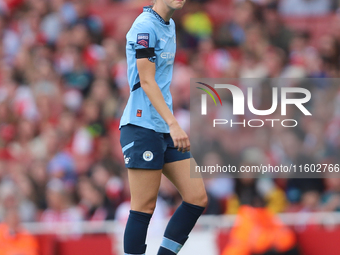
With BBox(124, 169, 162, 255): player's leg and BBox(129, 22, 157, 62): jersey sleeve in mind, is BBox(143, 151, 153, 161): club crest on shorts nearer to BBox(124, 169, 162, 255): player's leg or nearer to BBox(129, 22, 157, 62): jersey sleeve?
BBox(124, 169, 162, 255): player's leg

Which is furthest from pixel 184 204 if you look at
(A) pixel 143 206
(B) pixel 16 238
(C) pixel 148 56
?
(B) pixel 16 238

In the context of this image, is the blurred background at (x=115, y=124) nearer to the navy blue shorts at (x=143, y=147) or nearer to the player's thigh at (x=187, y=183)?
the player's thigh at (x=187, y=183)

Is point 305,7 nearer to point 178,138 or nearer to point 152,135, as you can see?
point 152,135

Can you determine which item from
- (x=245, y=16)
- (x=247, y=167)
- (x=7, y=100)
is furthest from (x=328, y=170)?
(x=7, y=100)

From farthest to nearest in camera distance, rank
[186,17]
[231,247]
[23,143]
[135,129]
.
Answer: [186,17] → [23,143] → [231,247] → [135,129]

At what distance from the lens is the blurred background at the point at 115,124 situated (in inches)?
285

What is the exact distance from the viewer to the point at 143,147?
378 cm

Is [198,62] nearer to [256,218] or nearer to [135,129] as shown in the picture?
[256,218]

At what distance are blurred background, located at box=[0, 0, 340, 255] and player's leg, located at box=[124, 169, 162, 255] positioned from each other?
3.35 metres

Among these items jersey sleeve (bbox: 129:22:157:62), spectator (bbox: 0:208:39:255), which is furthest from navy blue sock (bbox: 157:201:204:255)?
spectator (bbox: 0:208:39:255)

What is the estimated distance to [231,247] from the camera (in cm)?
709

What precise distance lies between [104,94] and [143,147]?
596cm

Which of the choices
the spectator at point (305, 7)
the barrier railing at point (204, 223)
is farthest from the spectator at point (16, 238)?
the spectator at point (305, 7)

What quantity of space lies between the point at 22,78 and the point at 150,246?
16.6 feet
